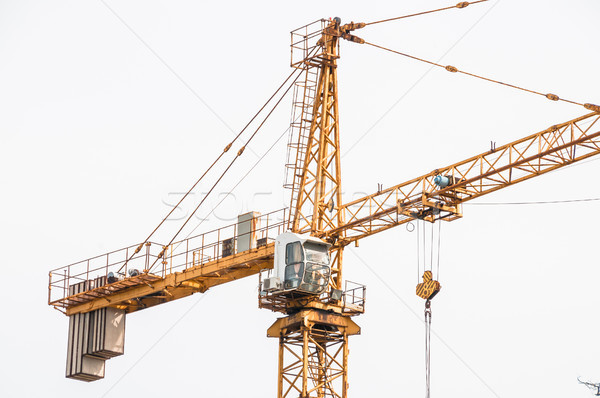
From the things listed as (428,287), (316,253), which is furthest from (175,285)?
(428,287)

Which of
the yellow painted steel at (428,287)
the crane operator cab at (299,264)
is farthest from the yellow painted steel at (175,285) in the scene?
the yellow painted steel at (428,287)

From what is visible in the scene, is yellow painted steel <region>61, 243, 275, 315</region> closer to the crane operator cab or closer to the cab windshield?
the crane operator cab

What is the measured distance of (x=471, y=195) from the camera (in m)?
81.2

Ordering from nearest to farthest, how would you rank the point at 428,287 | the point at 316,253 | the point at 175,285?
1. the point at 428,287
2. the point at 316,253
3. the point at 175,285

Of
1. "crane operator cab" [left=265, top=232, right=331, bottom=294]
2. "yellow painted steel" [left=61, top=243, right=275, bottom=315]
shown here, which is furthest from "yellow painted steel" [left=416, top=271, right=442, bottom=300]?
"yellow painted steel" [left=61, top=243, right=275, bottom=315]

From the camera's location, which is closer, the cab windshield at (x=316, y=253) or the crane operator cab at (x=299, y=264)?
the crane operator cab at (x=299, y=264)

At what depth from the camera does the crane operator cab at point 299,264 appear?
3280 inches

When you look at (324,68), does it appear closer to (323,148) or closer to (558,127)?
(323,148)

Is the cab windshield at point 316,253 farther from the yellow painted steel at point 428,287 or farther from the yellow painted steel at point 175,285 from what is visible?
the yellow painted steel at point 428,287

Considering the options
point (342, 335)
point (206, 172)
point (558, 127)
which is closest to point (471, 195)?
point (558, 127)

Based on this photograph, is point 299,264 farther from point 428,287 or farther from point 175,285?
point 175,285

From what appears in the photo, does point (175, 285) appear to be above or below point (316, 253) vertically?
below

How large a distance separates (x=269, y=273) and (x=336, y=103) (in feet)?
36.2

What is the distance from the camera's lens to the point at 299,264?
273ft
